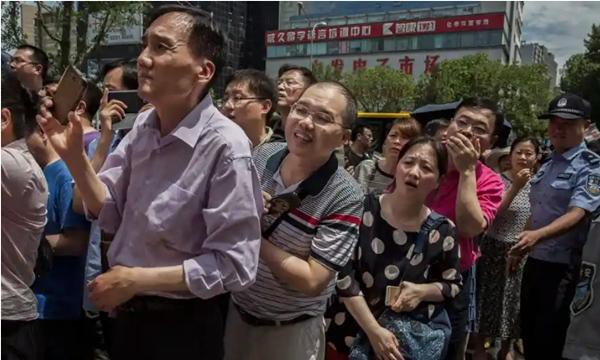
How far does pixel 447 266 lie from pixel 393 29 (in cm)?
5316

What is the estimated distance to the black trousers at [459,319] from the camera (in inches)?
99.1

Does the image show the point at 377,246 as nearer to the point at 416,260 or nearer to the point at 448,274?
the point at 416,260

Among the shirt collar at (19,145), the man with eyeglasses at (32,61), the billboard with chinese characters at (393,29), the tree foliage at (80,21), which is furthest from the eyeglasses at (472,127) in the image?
the billboard with chinese characters at (393,29)

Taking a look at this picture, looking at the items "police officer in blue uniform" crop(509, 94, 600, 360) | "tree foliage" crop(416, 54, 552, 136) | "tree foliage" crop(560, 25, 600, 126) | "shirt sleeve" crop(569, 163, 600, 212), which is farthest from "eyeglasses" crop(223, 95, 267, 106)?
"tree foliage" crop(416, 54, 552, 136)

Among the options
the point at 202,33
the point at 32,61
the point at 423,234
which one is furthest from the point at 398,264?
the point at 32,61

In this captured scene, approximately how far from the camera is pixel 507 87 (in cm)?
3256

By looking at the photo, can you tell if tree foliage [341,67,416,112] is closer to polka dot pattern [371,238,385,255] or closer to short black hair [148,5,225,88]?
polka dot pattern [371,238,385,255]

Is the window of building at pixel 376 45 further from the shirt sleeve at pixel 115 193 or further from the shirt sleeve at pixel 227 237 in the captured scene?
the shirt sleeve at pixel 227 237

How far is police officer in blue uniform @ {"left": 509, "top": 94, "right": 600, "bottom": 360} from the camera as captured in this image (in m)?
3.35

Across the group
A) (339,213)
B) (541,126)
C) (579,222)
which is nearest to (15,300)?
(339,213)

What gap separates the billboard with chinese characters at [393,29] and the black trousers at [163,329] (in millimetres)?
46759

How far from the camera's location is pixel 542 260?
3588 millimetres

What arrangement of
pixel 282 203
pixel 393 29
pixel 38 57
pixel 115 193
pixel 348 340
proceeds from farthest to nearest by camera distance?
pixel 393 29 → pixel 38 57 → pixel 348 340 → pixel 282 203 → pixel 115 193

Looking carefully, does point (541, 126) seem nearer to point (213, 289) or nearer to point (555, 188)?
point (555, 188)
